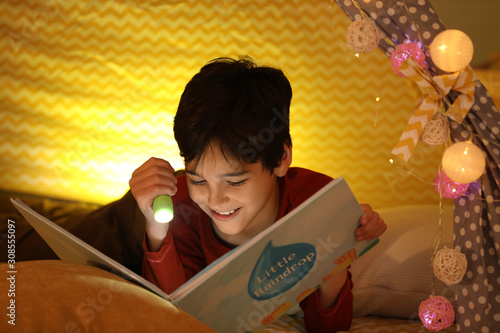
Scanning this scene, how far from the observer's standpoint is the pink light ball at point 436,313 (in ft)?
3.02

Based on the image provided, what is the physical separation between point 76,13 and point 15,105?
13.5 inches

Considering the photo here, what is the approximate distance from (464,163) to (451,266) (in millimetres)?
197

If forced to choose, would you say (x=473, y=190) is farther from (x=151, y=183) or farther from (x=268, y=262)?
(x=151, y=183)

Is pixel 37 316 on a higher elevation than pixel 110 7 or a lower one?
lower

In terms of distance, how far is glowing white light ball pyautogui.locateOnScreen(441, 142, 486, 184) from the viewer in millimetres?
829

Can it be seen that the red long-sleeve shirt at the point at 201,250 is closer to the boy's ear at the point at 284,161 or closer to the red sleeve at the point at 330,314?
the red sleeve at the point at 330,314

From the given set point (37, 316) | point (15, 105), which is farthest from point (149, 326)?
point (15, 105)

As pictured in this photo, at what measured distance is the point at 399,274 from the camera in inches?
42.9

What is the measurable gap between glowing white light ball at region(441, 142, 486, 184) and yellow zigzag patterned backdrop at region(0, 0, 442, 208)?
23.9 inches

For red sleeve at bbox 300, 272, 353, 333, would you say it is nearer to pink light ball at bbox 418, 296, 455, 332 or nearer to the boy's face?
pink light ball at bbox 418, 296, 455, 332

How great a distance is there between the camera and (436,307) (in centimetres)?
92

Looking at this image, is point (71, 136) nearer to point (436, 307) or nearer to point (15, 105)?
point (15, 105)

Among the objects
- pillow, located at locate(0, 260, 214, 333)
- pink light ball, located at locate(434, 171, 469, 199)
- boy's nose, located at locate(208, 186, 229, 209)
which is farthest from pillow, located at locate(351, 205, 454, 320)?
pillow, located at locate(0, 260, 214, 333)

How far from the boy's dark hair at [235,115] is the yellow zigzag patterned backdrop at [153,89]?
577 millimetres
